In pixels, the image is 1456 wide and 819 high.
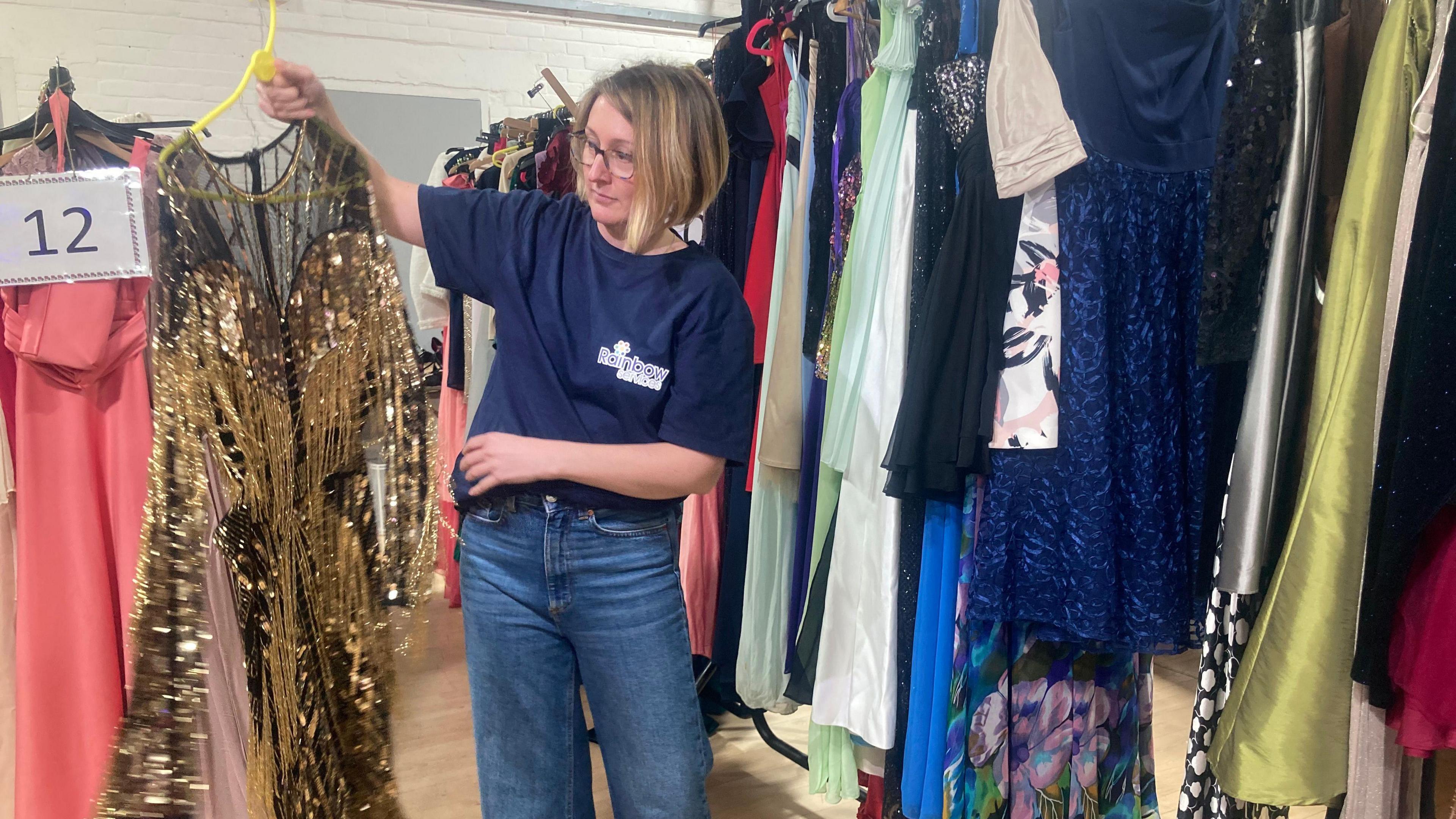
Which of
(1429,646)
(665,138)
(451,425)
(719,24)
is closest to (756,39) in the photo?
(719,24)

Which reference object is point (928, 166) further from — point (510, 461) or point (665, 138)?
point (510, 461)

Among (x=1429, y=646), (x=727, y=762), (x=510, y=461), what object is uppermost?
(x=510, y=461)

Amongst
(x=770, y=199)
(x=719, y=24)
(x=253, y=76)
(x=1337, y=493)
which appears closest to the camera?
(x=253, y=76)

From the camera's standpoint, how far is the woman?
1158 millimetres

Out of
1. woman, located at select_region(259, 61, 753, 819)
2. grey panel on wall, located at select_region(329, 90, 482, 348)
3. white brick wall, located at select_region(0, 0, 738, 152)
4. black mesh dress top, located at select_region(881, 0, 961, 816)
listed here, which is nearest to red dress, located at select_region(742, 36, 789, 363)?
black mesh dress top, located at select_region(881, 0, 961, 816)

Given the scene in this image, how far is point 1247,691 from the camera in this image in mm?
1054

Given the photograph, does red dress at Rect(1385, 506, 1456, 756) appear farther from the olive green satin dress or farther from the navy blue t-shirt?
the navy blue t-shirt

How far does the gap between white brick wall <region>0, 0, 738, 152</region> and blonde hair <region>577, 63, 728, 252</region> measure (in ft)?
8.25

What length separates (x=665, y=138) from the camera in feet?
3.80

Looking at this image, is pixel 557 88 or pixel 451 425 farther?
pixel 451 425

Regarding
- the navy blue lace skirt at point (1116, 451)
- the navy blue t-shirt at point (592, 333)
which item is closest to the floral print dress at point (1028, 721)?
the navy blue lace skirt at point (1116, 451)

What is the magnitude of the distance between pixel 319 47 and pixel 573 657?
356cm

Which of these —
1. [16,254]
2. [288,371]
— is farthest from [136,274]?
[288,371]

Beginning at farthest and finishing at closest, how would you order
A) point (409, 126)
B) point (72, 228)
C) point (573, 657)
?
point (409, 126) < point (72, 228) < point (573, 657)
